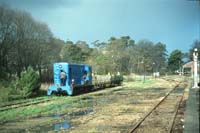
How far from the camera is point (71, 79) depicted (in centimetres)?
2908

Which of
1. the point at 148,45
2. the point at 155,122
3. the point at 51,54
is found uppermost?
the point at 148,45

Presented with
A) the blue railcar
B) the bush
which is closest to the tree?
the blue railcar

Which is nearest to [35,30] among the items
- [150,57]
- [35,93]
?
[35,93]

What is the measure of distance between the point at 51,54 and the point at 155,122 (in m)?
26.7

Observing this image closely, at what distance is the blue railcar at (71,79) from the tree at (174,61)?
8143 centimetres

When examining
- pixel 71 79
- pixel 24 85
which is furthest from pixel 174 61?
pixel 24 85

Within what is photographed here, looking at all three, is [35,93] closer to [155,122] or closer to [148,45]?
[155,122]

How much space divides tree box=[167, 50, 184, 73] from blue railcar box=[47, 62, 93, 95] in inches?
3206

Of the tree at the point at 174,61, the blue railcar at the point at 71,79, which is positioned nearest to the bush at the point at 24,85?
the blue railcar at the point at 71,79

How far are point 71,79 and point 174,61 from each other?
8760 centimetres

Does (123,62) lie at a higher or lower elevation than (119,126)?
higher

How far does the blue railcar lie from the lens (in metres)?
27.5

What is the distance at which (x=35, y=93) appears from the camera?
27.1 metres

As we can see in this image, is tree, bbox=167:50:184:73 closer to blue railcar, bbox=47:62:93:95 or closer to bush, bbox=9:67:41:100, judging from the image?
blue railcar, bbox=47:62:93:95
